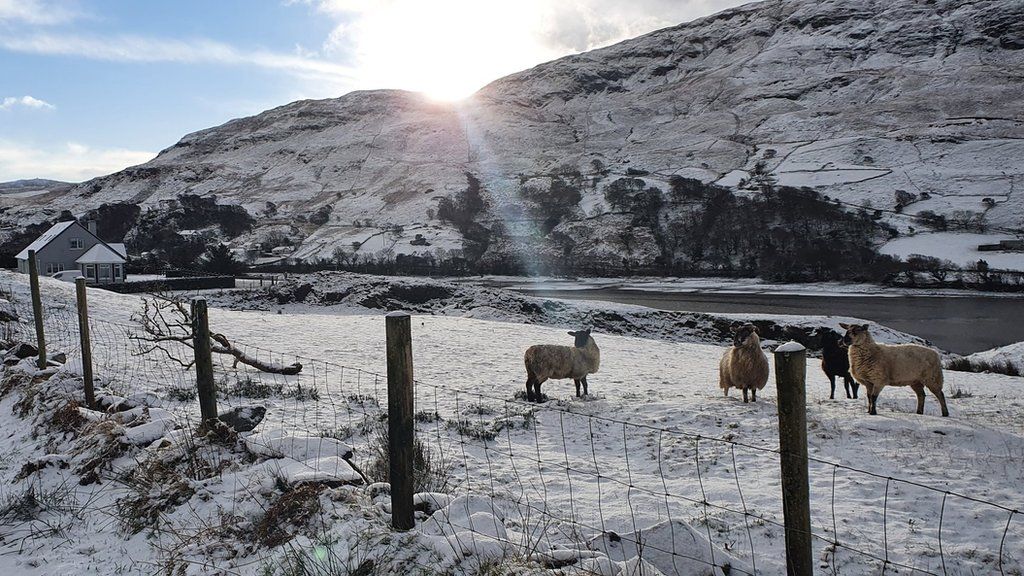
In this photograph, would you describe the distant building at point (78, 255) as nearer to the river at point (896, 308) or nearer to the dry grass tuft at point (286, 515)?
the river at point (896, 308)

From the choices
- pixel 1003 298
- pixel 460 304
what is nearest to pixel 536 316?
pixel 460 304

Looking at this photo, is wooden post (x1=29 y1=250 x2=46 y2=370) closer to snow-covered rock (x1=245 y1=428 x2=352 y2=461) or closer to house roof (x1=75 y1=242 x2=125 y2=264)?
snow-covered rock (x1=245 y1=428 x2=352 y2=461)

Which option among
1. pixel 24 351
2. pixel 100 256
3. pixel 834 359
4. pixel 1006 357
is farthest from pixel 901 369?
pixel 100 256

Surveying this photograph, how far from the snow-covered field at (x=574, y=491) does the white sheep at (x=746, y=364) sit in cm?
43

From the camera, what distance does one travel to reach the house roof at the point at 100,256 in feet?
173

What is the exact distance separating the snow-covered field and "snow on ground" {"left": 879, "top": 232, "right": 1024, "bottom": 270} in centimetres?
6401

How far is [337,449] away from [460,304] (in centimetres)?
3261

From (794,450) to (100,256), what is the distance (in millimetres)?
66952

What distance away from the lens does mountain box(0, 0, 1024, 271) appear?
8712cm

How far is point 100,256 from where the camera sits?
53375 mm

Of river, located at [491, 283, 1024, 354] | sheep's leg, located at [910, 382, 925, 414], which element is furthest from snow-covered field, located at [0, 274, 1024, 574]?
river, located at [491, 283, 1024, 354]

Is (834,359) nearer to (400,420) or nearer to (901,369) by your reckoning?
(901,369)

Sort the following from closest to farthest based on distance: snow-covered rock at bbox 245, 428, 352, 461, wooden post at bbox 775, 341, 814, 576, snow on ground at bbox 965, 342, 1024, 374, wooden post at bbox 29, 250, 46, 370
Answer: wooden post at bbox 775, 341, 814, 576
snow-covered rock at bbox 245, 428, 352, 461
wooden post at bbox 29, 250, 46, 370
snow on ground at bbox 965, 342, 1024, 374

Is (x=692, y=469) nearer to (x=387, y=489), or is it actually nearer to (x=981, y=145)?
(x=387, y=489)
